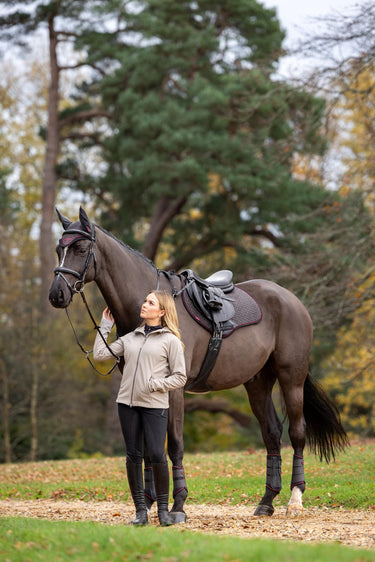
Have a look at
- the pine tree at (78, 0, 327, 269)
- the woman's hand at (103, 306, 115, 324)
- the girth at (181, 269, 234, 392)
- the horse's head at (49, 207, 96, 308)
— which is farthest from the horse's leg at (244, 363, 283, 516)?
the pine tree at (78, 0, 327, 269)

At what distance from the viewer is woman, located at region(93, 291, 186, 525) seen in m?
5.21

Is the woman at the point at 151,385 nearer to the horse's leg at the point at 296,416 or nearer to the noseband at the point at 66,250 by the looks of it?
the noseband at the point at 66,250

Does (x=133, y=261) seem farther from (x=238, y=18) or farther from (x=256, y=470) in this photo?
(x=238, y=18)

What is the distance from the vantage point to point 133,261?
19.1 feet

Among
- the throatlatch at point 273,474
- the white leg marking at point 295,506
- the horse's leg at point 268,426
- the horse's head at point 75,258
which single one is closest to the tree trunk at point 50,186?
the horse's leg at point 268,426

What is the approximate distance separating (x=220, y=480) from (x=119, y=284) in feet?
15.2

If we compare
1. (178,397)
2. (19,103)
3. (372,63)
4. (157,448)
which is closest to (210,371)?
(178,397)

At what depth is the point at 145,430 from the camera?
525 centimetres

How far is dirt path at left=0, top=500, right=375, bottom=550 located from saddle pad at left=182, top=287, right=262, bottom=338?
5.51 feet

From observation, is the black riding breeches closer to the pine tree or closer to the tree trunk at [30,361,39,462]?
the pine tree

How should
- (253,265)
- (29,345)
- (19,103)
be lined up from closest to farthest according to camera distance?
1. (253,265)
2. (29,345)
3. (19,103)

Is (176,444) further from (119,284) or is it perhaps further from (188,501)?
(188,501)

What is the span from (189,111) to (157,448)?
1391 cm

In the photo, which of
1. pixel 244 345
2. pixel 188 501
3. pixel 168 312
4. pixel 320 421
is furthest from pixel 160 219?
pixel 168 312
